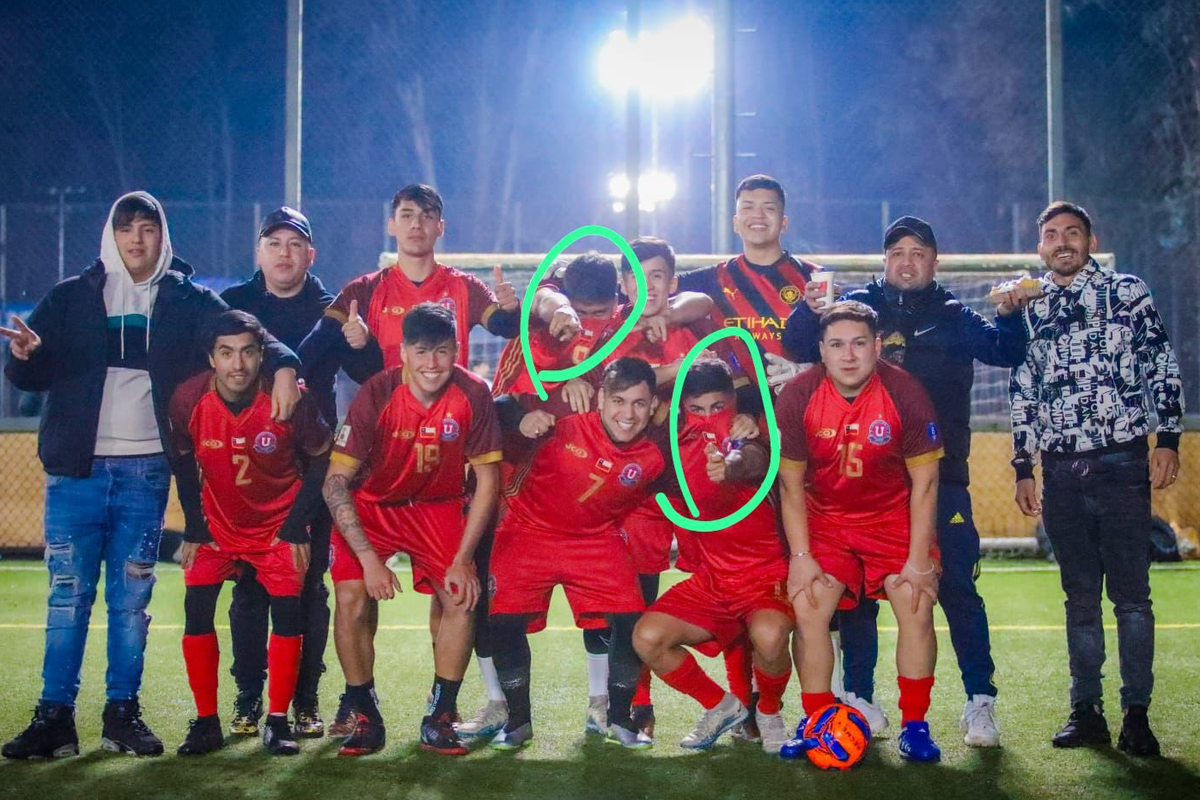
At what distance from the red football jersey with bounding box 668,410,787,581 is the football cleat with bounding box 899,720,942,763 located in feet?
2.38

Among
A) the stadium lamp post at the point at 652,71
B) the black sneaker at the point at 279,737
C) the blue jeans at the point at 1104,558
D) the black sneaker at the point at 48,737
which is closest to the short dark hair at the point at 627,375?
the blue jeans at the point at 1104,558

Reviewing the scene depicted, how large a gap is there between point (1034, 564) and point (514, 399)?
5.85 meters

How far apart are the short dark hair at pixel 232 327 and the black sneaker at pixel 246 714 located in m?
1.31

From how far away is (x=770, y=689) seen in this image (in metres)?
4.49

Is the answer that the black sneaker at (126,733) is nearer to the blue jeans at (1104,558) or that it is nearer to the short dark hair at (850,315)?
the short dark hair at (850,315)

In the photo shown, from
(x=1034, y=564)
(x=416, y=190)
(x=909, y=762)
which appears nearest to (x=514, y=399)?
(x=416, y=190)

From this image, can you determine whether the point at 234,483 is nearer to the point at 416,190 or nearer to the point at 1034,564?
the point at 416,190

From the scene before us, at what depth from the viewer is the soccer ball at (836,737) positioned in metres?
4.10

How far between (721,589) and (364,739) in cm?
135

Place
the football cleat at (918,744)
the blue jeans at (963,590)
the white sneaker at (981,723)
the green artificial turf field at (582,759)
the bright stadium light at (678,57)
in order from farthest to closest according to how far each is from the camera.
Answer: the bright stadium light at (678,57)
the blue jeans at (963,590)
the white sneaker at (981,723)
the football cleat at (918,744)
the green artificial turf field at (582,759)

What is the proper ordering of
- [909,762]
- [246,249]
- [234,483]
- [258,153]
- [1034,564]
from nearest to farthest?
[909,762] → [234,483] → [1034,564] → [246,249] → [258,153]

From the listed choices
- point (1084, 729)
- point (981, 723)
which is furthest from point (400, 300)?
point (1084, 729)

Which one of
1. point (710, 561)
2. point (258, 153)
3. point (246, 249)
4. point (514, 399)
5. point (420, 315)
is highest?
point (258, 153)

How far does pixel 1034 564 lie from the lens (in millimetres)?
9297
